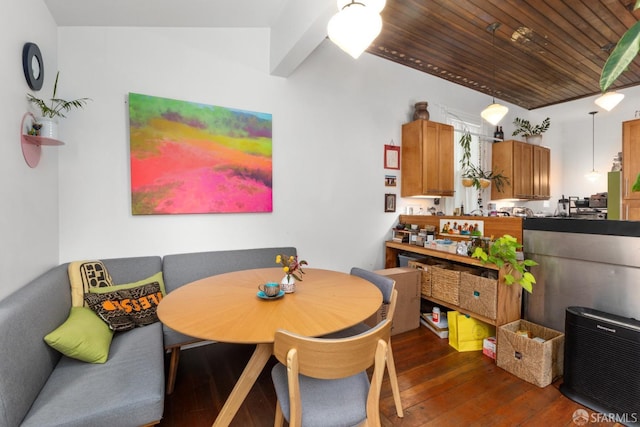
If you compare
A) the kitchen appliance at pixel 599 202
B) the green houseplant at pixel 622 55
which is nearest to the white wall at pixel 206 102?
the green houseplant at pixel 622 55

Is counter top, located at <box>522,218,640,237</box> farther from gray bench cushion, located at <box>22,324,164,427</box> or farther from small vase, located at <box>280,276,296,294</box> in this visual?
gray bench cushion, located at <box>22,324,164,427</box>

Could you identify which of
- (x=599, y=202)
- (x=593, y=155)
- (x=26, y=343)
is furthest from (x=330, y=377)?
(x=593, y=155)

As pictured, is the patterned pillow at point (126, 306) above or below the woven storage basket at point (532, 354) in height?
above

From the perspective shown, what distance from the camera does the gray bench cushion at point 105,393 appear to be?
1197 millimetres

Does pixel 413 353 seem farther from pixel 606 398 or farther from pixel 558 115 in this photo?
pixel 558 115

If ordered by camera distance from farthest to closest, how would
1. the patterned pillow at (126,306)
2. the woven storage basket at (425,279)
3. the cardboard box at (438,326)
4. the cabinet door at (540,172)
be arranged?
the cabinet door at (540,172)
the woven storage basket at (425,279)
the cardboard box at (438,326)
the patterned pillow at (126,306)

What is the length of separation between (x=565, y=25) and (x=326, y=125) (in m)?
2.59

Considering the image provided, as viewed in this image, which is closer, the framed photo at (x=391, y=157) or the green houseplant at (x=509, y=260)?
the green houseplant at (x=509, y=260)

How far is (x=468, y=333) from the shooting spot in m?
2.66

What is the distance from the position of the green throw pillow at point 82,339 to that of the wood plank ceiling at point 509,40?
332cm

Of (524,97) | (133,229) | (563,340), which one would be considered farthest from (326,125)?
(524,97)

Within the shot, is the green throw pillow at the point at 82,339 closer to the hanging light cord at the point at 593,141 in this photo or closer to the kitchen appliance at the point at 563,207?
the kitchen appliance at the point at 563,207

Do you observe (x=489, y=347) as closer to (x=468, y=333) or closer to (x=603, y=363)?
(x=468, y=333)

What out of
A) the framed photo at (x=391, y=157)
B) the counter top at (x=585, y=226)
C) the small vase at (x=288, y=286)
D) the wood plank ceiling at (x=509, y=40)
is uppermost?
the wood plank ceiling at (x=509, y=40)
